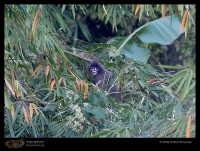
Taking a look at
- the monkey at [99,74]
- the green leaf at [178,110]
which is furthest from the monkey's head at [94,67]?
the green leaf at [178,110]

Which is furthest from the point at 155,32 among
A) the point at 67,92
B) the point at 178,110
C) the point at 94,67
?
the point at 178,110

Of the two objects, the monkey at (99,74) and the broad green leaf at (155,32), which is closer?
the monkey at (99,74)

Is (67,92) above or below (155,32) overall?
below

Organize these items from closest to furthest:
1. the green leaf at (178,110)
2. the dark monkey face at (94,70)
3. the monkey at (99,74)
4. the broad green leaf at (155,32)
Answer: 1. the green leaf at (178,110)
2. the monkey at (99,74)
3. the dark monkey face at (94,70)
4. the broad green leaf at (155,32)

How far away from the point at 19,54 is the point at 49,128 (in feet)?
1.71

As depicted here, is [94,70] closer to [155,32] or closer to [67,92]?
[67,92]

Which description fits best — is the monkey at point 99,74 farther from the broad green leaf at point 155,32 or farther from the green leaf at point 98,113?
the broad green leaf at point 155,32

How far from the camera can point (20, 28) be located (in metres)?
2.75

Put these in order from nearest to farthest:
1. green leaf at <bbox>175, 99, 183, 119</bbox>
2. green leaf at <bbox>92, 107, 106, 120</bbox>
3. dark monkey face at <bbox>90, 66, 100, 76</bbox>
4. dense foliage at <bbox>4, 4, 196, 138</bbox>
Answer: dense foliage at <bbox>4, 4, 196, 138</bbox> → green leaf at <bbox>175, 99, 183, 119</bbox> → green leaf at <bbox>92, 107, 106, 120</bbox> → dark monkey face at <bbox>90, 66, 100, 76</bbox>

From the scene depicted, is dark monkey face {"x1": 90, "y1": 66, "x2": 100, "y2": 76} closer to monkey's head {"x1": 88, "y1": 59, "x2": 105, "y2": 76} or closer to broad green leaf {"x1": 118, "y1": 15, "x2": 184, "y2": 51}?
monkey's head {"x1": 88, "y1": 59, "x2": 105, "y2": 76}

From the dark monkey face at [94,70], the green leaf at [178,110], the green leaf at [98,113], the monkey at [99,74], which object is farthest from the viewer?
the dark monkey face at [94,70]

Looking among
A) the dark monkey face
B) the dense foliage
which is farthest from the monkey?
the dense foliage
